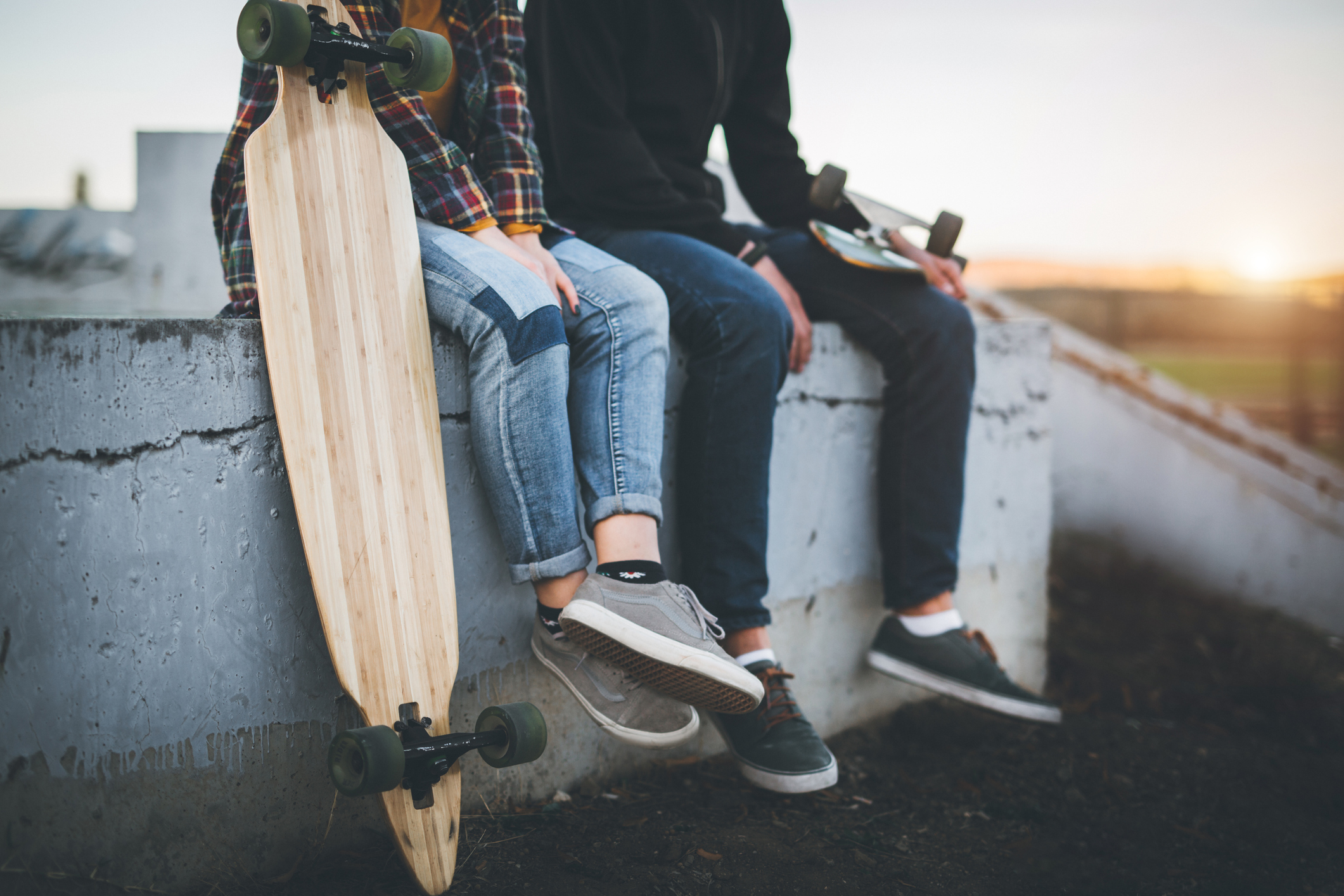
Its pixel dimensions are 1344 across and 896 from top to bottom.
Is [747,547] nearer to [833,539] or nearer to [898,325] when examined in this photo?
[833,539]

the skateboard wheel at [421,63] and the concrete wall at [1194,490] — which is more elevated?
the skateboard wheel at [421,63]

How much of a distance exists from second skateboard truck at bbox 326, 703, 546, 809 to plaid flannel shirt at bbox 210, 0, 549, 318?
25.2 inches

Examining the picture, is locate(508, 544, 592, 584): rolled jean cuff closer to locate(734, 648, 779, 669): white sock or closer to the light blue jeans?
the light blue jeans

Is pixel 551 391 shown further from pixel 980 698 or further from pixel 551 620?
pixel 980 698

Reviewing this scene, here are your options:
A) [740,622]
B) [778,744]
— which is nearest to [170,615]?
[740,622]

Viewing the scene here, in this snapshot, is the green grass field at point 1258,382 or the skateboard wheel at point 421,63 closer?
the skateboard wheel at point 421,63

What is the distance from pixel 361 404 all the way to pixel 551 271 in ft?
1.20

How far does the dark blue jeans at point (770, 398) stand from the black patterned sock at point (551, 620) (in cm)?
29

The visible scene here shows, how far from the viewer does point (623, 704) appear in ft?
3.93

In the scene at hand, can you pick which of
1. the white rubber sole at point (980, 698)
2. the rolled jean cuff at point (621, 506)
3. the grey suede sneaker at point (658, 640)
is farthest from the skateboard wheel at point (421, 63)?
the white rubber sole at point (980, 698)

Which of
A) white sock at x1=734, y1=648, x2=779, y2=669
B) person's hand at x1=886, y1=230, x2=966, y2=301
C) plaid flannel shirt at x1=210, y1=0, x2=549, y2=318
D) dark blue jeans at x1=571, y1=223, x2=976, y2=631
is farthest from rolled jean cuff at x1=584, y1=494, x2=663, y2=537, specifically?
person's hand at x1=886, y1=230, x2=966, y2=301

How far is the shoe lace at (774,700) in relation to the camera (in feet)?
4.66

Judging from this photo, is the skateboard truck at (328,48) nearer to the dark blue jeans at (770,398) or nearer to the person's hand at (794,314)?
the dark blue jeans at (770,398)

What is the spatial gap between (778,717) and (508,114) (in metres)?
1.14
